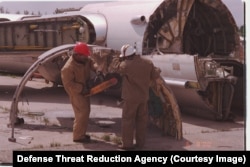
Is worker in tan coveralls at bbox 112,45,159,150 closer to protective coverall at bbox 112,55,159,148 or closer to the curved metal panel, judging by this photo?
protective coverall at bbox 112,55,159,148

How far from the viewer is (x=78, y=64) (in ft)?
23.4

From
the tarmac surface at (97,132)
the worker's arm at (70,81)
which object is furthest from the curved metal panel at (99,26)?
the worker's arm at (70,81)

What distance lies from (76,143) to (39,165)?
6.01ft

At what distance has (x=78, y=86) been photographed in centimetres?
709

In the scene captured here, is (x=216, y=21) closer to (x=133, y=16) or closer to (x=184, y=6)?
(x=184, y=6)

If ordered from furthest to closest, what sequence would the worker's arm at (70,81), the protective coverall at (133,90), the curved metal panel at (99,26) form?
1. the curved metal panel at (99,26)
2. the worker's arm at (70,81)
3. the protective coverall at (133,90)

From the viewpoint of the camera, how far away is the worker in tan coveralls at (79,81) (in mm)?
7078

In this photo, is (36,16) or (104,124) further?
(36,16)

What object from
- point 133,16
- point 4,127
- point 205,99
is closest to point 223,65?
point 205,99

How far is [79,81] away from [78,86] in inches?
6.1

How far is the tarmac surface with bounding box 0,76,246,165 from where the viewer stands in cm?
714
